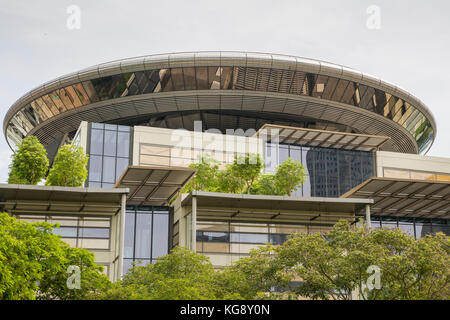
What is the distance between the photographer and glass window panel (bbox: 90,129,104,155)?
167ft

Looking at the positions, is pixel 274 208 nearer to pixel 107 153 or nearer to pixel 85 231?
pixel 85 231

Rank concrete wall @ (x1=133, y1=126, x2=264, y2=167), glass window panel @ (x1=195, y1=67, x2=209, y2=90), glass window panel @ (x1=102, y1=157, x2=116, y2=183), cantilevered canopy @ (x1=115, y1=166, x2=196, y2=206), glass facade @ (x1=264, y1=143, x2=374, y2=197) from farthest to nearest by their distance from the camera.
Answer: glass window panel @ (x1=195, y1=67, x2=209, y2=90)
glass facade @ (x1=264, y1=143, x2=374, y2=197)
concrete wall @ (x1=133, y1=126, x2=264, y2=167)
glass window panel @ (x1=102, y1=157, x2=116, y2=183)
cantilevered canopy @ (x1=115, y1=166, x2=196, y2=206)

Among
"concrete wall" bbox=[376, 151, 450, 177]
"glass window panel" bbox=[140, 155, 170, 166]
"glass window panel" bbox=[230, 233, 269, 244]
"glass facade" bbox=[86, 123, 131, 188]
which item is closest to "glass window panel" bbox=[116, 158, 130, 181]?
"glass facade" bbox=[86, 123, 131, 188]

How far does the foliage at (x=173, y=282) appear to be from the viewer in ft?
73.0

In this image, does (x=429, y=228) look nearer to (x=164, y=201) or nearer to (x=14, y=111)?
(x=164, y=201)

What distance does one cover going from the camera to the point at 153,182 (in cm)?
3772

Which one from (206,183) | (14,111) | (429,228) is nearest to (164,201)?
(206,183)

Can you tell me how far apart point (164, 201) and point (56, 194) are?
8.80 meters

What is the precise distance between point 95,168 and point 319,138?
1914 centimetres

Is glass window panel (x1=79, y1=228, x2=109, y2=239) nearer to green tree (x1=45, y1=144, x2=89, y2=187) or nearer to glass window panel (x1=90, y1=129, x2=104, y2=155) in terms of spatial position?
green tree (x1=45, y1=144, x2=89, y2=187)

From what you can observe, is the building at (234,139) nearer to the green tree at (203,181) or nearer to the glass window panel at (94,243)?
the glass window panel at (94,243)

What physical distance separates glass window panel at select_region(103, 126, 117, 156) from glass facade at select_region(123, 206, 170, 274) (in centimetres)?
1078

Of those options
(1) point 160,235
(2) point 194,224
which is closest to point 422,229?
(1) point 160,235

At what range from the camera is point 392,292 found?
81.1ft
